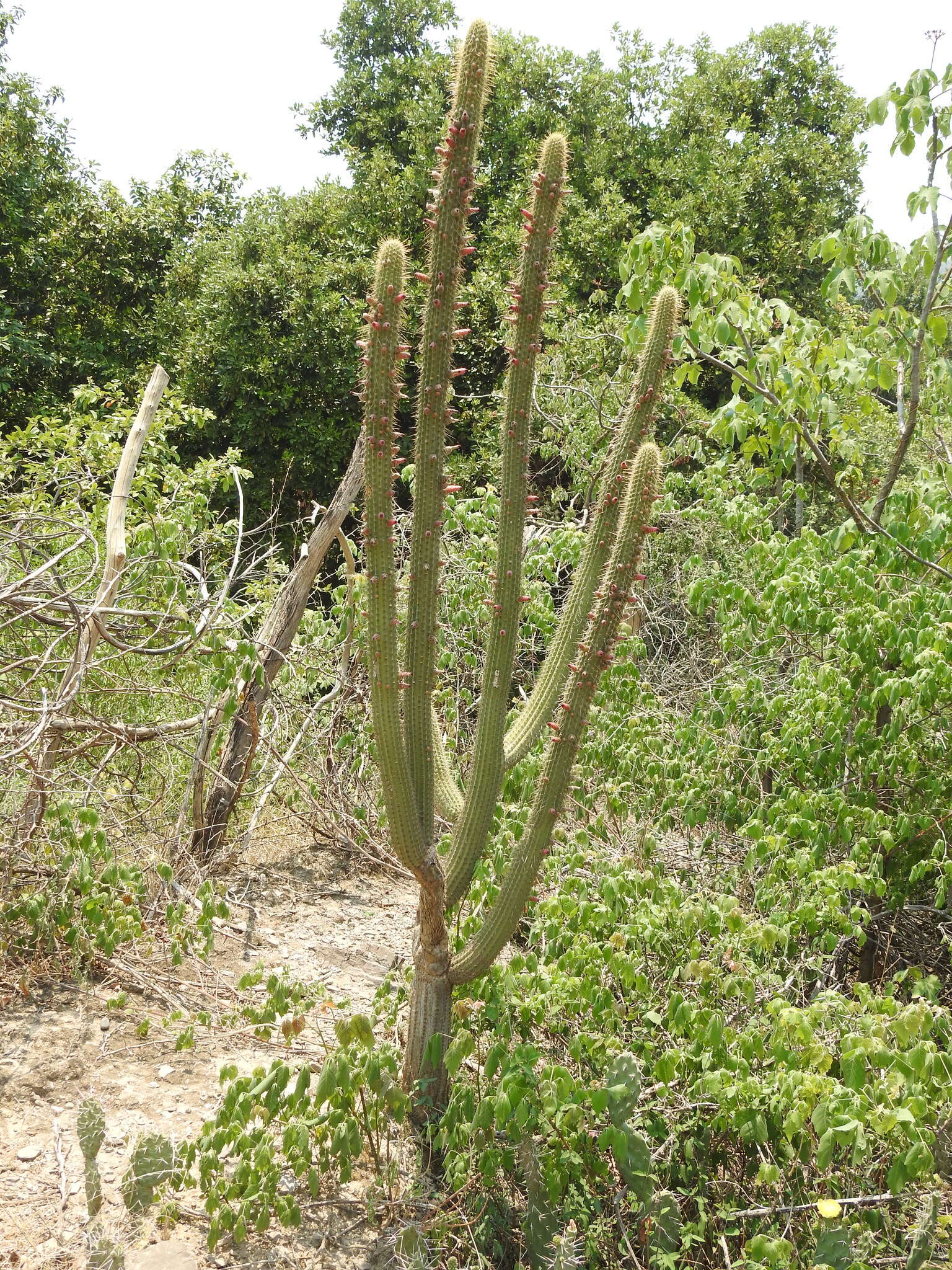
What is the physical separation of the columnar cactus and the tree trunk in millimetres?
2048

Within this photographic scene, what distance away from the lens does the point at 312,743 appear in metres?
5.35

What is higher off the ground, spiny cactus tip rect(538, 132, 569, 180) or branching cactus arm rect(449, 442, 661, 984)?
spiny cactus tip rect(538, 132, 569, 180)

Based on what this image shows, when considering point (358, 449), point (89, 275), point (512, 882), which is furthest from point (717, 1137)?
point (89, 275)

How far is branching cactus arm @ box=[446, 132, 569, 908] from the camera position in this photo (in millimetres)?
2744

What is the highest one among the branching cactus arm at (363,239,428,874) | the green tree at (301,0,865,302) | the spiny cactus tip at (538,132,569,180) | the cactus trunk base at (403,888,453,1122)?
the green tree at (301,0,865,302)

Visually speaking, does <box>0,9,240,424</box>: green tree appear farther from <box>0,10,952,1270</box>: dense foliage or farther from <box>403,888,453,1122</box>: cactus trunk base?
<box>403,888,453,1122</box>: cactus trunk base

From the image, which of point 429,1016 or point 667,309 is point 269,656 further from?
point 667,309

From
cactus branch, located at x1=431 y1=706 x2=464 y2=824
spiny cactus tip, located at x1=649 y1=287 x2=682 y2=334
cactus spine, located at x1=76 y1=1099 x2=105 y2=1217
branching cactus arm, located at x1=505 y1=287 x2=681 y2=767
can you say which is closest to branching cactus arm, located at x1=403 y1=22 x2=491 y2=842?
cactus branch, located at x1=431 y1=706 x2=464 y2=824

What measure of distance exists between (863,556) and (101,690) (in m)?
3.09

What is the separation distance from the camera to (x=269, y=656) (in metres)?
4.95

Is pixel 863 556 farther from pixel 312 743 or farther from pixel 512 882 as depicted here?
pixel 312 743

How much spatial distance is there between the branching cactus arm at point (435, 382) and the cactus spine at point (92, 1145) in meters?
1.12

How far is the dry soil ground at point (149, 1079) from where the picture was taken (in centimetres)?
255

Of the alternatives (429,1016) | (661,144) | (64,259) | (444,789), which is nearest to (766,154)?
(661,144)
